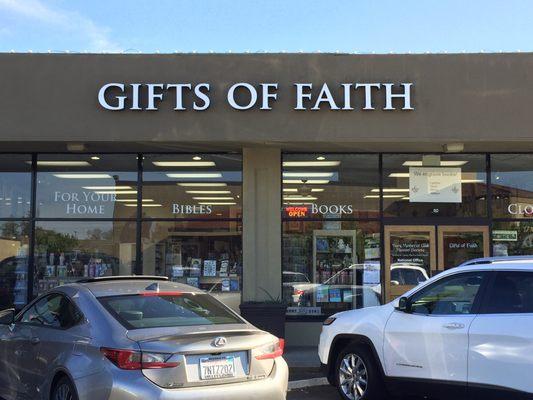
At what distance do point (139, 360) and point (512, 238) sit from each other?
9.39 meters

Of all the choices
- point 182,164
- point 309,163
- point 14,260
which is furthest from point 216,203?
point 14,260

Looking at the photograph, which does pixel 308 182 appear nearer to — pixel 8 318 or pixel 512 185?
pixel 512 185

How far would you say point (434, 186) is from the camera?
11961mm

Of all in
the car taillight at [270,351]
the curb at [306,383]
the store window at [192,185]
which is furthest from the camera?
the store window at [192,185]

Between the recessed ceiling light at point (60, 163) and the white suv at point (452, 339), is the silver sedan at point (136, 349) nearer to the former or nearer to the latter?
the white suv at point (452, 339)

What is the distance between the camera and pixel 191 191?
12.1 meters

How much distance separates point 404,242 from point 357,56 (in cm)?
375

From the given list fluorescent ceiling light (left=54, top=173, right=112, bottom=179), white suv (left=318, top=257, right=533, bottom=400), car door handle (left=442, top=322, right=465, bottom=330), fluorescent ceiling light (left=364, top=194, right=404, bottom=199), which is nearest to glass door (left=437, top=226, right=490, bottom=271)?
fluorescent ceiling light (left=364, top=194, right=404, bottom=199)

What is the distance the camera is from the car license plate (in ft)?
15.7

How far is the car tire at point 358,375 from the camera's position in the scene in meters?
6.77

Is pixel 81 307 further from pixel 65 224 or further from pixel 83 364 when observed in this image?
pixel 65 224

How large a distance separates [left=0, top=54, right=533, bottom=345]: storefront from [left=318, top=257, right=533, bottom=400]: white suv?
173 inches

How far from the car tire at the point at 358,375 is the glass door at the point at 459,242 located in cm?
520

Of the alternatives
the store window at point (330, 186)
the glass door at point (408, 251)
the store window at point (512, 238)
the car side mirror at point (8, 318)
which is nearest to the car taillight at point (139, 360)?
the car side mirror at point (8, 318)
